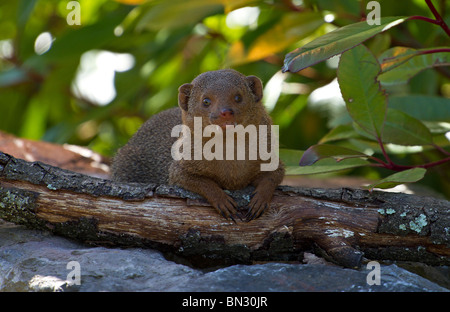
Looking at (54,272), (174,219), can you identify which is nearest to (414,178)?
(174,219)

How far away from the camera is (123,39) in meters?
4.62

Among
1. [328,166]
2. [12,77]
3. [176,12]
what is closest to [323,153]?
[328,166]

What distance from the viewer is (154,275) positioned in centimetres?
225

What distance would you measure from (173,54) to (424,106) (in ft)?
6.96

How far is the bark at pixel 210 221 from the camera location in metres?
2.53

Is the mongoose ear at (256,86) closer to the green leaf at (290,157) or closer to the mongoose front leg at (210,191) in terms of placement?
the green leaf at (290,157)

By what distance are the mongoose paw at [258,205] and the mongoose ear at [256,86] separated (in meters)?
0.63

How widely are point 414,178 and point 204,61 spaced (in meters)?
2.85

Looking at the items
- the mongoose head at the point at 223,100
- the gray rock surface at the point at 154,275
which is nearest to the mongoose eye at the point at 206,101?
the mongoose head at the point at 223,100

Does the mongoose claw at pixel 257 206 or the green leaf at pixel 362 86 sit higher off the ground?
the green leaf at pixel 362 86

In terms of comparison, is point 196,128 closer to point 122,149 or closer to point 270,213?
point 270,213

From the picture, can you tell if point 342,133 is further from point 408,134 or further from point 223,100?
point 223,100

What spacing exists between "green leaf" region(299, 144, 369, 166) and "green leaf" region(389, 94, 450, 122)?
3.42ft

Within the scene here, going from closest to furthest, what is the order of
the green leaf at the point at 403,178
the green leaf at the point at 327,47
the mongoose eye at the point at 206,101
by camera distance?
the green leaf at the point at 327,47
the green leaf at the point at 403,178
the mongoose eye at the point at 206,101
